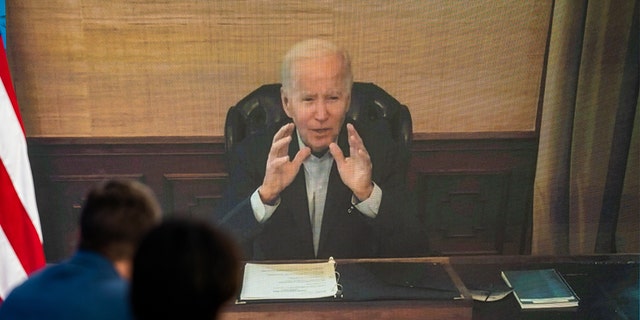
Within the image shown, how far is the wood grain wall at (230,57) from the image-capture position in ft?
9.15

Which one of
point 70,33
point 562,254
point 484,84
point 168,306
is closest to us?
point 168,306

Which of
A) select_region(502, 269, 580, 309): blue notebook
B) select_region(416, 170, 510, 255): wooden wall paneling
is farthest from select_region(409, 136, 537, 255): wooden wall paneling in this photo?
select_region(502, 269, 580, 309): blue notebook

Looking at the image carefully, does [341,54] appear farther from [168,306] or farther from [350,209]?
[168,306]

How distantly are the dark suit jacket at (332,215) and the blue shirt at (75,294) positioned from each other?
2.19 metres

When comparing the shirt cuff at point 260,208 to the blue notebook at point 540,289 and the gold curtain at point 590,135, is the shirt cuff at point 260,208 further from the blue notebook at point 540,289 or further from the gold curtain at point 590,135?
the gold curtain at point 590,135

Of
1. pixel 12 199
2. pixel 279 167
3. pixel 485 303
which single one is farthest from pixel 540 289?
pixel 12 199

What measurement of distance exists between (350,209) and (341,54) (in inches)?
27.0

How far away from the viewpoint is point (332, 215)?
3.07 m

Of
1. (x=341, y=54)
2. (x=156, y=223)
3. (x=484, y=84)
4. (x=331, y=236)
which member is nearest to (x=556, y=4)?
(x=484, y=84)

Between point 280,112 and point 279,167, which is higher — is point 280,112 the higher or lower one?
the higher one

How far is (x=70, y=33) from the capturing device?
2.79 meters

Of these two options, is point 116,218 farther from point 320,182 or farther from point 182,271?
point 320,182

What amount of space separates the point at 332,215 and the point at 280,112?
1.69ft

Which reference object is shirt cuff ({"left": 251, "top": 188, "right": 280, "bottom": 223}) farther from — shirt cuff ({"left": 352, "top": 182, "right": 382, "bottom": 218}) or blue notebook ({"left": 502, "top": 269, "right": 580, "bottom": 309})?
blue notebook ({"left": 502, "top": 269, "right": 580, "bottom": 309})
